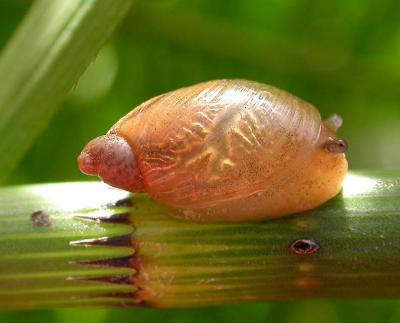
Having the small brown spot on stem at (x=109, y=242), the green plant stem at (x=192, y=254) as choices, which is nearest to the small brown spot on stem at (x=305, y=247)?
the green plant stem at (x=192, y=254)

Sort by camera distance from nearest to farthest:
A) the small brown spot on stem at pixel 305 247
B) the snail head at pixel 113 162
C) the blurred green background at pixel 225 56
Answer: the small brown spot on stem at pixel 305 247, the snail head at pixel 113 162, the blurred green background at pixel 225 56

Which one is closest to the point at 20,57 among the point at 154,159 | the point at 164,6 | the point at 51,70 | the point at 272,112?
the point at 51,70

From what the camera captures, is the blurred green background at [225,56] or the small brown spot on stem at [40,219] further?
the blurred green background at [225,56]

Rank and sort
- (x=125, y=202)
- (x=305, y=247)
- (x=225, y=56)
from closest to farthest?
(x=305, y=247), (x=125, y=202), (x=225, y=56)

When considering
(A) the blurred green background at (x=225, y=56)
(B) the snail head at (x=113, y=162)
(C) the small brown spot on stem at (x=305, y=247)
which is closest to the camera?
(C) the small brown spot on stem at (x=305, y=247)

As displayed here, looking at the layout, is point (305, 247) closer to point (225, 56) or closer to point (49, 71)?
point (49, 71)

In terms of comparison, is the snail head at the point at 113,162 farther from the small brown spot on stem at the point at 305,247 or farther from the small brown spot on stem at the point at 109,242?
the small brown spot on stem at the point at 305,247

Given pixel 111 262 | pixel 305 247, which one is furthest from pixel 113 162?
pixel 305 247

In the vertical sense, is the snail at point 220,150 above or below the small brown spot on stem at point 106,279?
above

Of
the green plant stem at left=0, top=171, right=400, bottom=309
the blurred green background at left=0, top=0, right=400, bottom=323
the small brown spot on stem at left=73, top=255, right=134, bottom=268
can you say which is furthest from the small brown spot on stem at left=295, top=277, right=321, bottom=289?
the blurred green background at left=0, top=0, right=400, bottom=323
